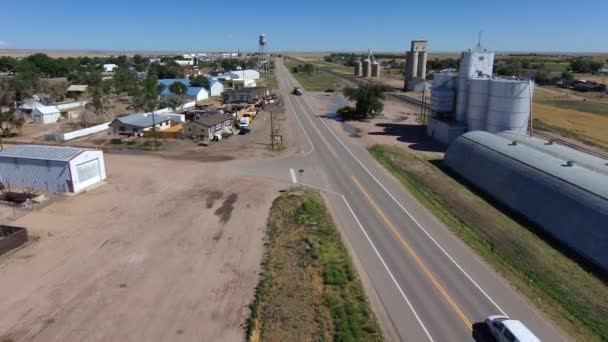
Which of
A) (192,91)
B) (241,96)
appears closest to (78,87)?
(192,91)

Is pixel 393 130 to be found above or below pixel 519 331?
above

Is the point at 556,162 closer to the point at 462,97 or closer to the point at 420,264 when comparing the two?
the point at 420,264

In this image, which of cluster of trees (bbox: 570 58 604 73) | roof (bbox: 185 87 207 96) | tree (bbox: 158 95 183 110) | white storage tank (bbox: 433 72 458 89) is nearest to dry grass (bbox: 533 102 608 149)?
white storage tank (bbox: 433 72 458 89)

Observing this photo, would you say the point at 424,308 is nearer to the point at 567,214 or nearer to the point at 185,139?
the point at 567,214

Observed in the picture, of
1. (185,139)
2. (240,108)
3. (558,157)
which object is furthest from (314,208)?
(240,108)

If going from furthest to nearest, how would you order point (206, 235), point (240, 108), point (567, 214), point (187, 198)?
point (240, 108) → point (187, 198) → point (206, 235) → point (567, 214)

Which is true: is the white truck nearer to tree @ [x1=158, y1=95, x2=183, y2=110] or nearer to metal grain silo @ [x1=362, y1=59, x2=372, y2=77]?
tree @ [x1=158, y1=95, x2=183, y2=110]
